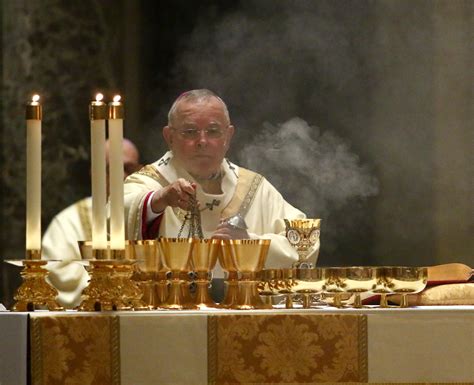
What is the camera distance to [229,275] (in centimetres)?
330

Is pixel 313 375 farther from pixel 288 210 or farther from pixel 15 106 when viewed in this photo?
pixel 15 106

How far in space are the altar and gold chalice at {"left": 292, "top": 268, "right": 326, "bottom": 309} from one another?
0.13 meters

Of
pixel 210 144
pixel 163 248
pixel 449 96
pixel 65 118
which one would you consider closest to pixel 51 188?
pixel 65 118

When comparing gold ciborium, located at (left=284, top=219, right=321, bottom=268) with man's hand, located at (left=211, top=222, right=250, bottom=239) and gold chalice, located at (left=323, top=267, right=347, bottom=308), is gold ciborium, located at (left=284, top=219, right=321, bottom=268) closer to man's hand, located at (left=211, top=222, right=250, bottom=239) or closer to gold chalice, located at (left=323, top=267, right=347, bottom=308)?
gold chalice, located at (left=323, top=267, right=347, bottom=308)

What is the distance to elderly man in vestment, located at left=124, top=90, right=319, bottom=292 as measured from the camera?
5.30 m

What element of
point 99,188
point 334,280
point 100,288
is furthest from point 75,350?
point 334,280

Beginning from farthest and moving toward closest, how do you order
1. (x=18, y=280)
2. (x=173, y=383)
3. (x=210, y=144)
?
(x=18, y=280) < (x=210, y=144) < (x=173, y=383)

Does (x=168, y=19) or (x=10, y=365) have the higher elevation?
(x=168, y=19)

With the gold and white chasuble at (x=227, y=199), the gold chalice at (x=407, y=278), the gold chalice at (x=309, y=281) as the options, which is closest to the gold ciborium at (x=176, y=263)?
the gold chalice at (x=309, y=281)

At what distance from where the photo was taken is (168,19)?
5.81 meters

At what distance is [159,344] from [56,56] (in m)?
3.02

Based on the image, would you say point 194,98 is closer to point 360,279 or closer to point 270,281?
point 270,281

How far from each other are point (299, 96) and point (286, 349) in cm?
278

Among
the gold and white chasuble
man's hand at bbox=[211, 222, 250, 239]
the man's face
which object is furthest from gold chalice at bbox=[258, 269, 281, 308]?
the man's face
